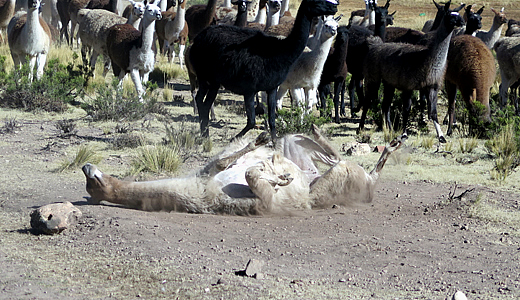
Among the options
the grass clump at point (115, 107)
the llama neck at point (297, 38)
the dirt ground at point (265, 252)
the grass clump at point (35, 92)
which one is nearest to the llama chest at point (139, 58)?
the grass clump at point (115, 107)

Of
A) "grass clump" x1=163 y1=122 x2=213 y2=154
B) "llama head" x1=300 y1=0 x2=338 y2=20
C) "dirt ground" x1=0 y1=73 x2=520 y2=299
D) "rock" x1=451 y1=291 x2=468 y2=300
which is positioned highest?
"llama head" x1=300 y1=0 x2=338 y2=20

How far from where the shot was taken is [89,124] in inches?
468

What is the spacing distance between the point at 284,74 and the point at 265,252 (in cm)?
433

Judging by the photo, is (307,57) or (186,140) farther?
(307,57)

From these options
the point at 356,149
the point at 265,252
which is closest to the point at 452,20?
the point at 356,149

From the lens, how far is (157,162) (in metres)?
7.98

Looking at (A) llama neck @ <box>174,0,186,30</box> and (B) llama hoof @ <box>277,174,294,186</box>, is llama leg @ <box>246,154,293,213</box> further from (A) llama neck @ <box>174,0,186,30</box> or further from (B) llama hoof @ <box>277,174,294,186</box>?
(A) llama neck @ <box>174,0,186,30</box>

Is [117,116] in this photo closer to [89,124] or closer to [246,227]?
[89,124]

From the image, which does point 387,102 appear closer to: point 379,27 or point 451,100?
point 451,100

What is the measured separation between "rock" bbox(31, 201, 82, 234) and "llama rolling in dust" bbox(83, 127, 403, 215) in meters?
0.36

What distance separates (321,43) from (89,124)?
422cm

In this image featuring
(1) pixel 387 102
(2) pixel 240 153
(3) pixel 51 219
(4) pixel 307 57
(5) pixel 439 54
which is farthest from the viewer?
(1) pixel 387 102

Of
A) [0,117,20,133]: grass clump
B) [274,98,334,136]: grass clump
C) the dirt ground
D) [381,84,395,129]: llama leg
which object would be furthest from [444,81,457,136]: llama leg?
[0,117,20,133]: grass clump

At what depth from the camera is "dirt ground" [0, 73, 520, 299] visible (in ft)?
14.4
